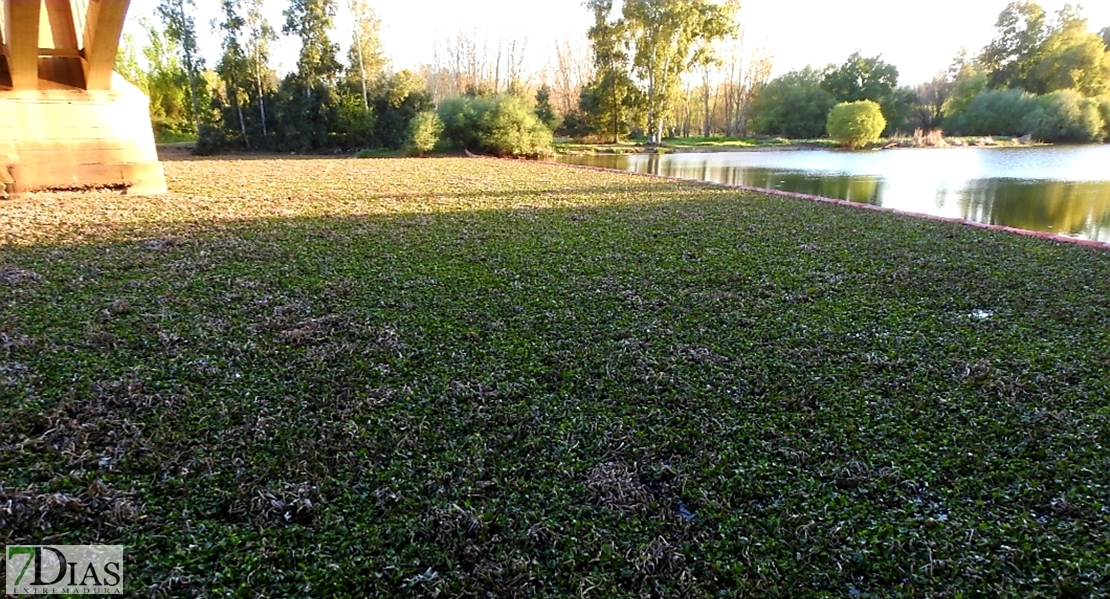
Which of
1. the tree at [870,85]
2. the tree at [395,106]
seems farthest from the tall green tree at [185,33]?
the tree at [870,85]

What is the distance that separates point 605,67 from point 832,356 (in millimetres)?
33600

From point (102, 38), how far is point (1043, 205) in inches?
592

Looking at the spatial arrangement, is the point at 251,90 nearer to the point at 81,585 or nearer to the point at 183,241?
the point at 183,241

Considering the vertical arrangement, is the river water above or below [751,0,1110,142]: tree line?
below

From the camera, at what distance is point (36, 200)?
26.8ft

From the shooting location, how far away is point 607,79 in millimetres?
33938

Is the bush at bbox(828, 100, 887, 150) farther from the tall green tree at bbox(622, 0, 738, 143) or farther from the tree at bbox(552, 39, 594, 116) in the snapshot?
the tree at bbox(552, 39, 594, 116)

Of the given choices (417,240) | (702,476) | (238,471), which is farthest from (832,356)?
(417,240)

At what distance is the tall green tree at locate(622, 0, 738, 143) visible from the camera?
29359 millimetres

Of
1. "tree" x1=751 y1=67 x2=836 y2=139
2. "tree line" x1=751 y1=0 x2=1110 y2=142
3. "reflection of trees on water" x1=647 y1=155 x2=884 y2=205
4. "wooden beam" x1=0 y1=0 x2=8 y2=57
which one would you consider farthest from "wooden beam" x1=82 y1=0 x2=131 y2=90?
"tree line" x1=751 y1=0 x2=1110 y2=142

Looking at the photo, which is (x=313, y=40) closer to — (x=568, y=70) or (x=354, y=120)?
(x=354, y=120)

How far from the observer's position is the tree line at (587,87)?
24.4 m

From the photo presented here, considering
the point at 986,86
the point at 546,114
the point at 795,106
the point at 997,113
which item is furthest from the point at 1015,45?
the point at 546,114

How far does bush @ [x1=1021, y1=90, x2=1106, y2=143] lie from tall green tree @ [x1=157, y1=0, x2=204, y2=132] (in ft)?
140
